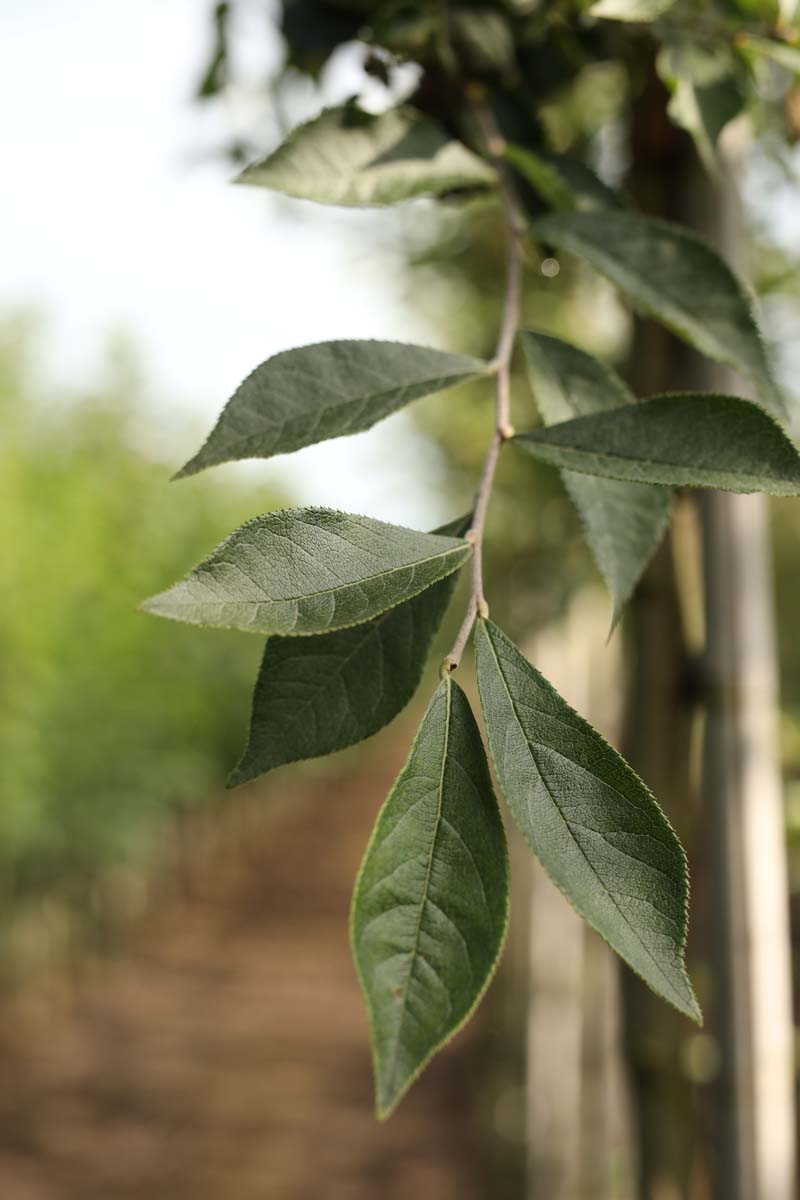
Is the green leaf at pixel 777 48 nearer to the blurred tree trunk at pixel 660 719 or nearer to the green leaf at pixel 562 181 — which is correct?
the green leaf at pixel 562 181

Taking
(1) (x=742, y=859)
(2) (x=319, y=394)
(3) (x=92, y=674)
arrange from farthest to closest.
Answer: (3) (x=92, y=674), (1) (x=742, y=859), (2) (x=319, y=394)

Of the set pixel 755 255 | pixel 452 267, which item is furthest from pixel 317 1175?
pixel 755 255

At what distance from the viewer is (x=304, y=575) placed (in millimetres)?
312

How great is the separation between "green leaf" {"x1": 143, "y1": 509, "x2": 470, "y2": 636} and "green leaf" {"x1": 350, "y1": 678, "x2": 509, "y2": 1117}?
4 cm

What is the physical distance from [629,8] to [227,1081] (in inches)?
198

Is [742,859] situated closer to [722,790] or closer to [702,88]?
[722,790]

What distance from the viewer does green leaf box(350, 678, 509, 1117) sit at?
0.28m

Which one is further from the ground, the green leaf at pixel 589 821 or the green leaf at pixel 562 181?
the green leaf at pixel 562 181

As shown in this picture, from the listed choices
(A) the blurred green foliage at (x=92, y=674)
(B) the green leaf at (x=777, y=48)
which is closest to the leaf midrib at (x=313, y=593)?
(B) the green leaf at (x=777, y=48)

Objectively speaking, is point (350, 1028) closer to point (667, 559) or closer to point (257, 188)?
point (667, 559)

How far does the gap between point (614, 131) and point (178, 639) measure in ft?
22.7

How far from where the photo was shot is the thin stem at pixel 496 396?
1.16 feet

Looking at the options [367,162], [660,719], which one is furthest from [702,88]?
[660,719]

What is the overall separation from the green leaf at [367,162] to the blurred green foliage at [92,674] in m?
5.43
